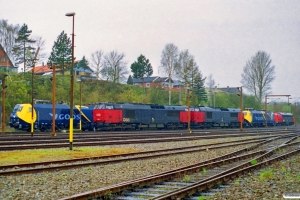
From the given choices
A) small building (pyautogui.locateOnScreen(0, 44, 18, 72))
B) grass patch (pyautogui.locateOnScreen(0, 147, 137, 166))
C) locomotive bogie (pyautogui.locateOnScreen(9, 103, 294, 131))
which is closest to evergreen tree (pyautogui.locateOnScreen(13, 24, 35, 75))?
small building (pyautogui.locateOnScreen(0, 44, 18, 72))

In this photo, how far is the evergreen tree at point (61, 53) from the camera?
274 feet

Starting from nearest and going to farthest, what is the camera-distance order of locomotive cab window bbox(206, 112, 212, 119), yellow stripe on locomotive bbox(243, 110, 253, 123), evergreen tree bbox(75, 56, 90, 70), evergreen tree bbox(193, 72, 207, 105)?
locomotive cab window bbox(206, 112, 212, 119)
yellow stripe on locomotive bbox(243, 110, 253, 123)
evergreen tree bbox(193, 72, 207, 105)
evergreen tree bbox(75, 56, 90, 70)

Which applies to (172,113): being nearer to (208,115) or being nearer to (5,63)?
(208,115)

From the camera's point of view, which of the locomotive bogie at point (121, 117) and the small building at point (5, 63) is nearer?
the locomotive bogie at point (121, 117)

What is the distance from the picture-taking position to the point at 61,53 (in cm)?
8381

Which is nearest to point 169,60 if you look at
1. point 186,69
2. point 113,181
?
point 186,69

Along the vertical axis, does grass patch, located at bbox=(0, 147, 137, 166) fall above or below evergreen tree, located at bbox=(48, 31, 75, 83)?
below

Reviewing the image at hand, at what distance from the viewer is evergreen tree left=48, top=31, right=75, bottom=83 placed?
83562 mm

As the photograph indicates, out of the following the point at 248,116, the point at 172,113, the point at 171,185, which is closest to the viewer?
the point at 171,185

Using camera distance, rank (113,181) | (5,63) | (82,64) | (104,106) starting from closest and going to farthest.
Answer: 1. (113,181)
2. (104,106)
3. (5,63)
4. (82,64)

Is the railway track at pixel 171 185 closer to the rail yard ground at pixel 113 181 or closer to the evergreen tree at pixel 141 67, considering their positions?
the rail yard ground at pixel 113 181

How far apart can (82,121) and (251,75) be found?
52.2 metres

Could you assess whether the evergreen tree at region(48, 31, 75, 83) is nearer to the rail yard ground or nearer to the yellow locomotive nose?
the yellow locomotive nose

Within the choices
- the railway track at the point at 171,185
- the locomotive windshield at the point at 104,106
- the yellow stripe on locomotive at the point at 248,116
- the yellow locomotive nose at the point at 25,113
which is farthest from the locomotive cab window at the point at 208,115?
the railway track at the point at 171,185
